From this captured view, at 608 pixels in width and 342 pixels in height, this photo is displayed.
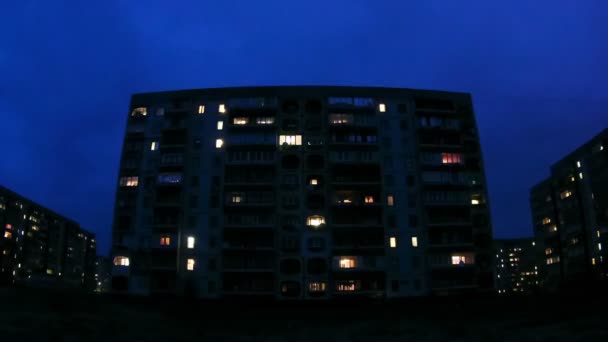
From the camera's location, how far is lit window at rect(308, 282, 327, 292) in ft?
279

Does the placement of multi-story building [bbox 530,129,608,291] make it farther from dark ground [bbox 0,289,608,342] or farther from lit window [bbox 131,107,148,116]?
lit window [bbox 131,107,148,116]

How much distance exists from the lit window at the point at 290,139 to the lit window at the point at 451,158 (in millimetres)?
27819

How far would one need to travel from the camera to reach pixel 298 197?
89062mm

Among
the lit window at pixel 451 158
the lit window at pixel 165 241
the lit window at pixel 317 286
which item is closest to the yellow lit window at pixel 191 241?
the lit window at pixel 165 241

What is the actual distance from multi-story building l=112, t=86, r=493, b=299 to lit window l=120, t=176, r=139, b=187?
0.25 m

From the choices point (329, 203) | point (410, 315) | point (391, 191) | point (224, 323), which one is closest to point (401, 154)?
point (391, 191)

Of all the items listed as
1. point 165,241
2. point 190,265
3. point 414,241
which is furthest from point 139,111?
point 414,241

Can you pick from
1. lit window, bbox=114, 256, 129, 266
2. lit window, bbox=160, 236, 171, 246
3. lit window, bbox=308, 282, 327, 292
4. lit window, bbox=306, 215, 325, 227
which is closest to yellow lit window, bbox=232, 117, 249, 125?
lit window, bbox=306, 215, 325, 227

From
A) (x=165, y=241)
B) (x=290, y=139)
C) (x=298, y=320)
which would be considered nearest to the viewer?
(x=298, y=320)

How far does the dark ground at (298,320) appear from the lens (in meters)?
45.7

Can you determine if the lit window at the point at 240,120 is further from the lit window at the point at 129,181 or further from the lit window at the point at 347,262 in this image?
the lit window at the point at 347,262

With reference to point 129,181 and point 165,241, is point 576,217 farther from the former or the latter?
point 129,181

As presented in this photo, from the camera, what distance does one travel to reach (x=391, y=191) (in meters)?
89.9

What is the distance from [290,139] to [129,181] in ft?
104
